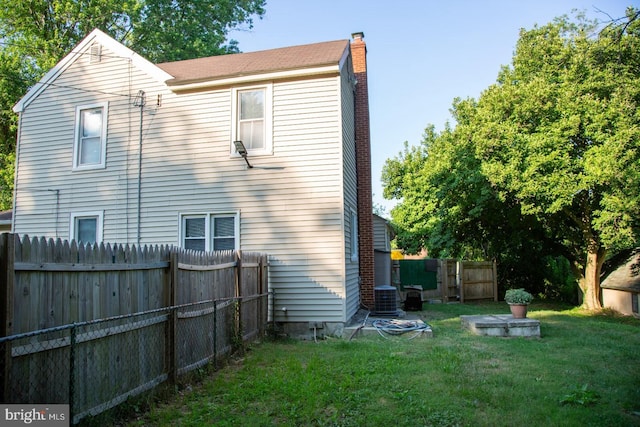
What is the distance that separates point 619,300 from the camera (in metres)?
15.3

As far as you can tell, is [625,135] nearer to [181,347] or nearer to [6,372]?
[181,347]

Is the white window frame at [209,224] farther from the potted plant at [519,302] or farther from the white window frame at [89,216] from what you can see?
the potted plant at [519,302]

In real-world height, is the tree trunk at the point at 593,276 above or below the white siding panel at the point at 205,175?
below

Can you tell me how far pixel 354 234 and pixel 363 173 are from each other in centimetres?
194

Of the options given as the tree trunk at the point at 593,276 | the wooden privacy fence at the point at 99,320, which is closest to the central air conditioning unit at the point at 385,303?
the wooden privacy fence at the point at 99,320

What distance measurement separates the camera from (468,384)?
5.53 m

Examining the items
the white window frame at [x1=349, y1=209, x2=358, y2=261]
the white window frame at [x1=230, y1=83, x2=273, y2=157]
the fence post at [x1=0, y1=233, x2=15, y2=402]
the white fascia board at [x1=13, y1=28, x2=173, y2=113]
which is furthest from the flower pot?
the white fascia board at [x1=13, y1=28, x2=173, y2=113]

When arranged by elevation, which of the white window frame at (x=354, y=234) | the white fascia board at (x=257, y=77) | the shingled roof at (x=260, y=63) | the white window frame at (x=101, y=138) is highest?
the shingled roof at (x=260, y=63)

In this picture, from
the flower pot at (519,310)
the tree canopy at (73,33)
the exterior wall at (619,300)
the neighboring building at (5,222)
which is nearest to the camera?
the flower pot at (519,310)

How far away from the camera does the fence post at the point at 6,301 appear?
3.26 m

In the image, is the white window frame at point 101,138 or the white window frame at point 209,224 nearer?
the white window frame at point 209,224

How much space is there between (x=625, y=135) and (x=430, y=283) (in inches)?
362

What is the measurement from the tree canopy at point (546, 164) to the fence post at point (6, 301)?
1215 cm

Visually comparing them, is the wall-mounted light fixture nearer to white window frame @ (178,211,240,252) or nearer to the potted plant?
white window frame @ (178,211,240,252)
